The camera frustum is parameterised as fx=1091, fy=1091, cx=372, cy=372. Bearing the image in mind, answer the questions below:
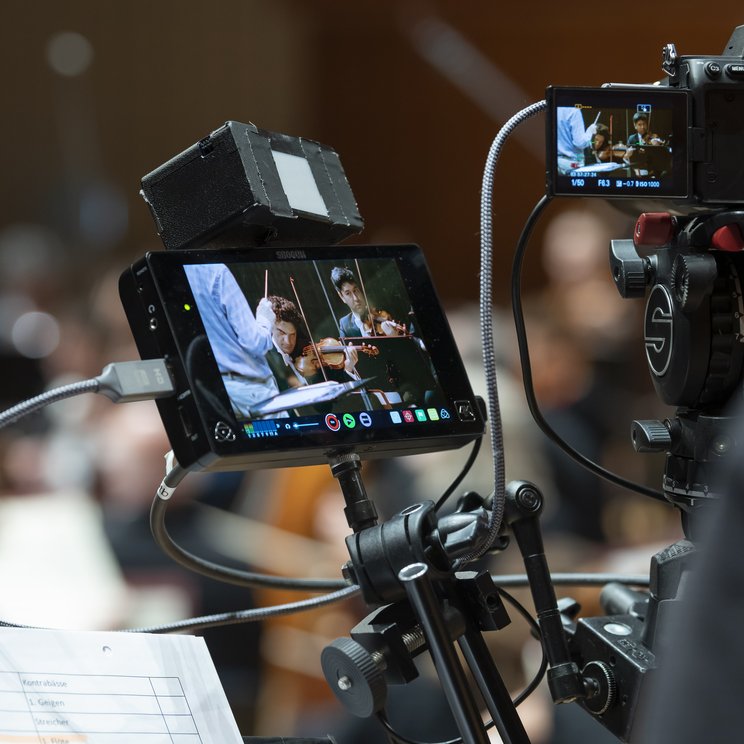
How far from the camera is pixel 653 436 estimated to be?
2.77 feet

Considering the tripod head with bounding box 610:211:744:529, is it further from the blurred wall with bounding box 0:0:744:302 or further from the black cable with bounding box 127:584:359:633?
the blurred wall with bounding box 0:0:744:302

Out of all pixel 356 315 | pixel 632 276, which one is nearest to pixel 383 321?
pixel 356 315

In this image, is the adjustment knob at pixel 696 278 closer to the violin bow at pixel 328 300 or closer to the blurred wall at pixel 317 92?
the violin bow at pixel 328 300

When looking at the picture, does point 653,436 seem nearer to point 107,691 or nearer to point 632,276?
point 632,276

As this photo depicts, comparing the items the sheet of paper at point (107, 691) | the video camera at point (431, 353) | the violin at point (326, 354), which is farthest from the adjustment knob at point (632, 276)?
the sheet of paper at point (107, 691)

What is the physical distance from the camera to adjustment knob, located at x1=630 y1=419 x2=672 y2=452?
843mm

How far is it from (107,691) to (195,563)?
171 mm

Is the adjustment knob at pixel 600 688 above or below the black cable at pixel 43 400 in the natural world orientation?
below

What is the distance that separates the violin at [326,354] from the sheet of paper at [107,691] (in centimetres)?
22

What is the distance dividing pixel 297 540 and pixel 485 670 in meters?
1.59

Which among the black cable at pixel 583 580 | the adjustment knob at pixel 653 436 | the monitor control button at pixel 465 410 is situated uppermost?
the monitor control button at pixel 465 410

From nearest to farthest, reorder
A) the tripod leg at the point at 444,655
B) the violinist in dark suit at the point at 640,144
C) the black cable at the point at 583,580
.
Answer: the tripod leg at the point at 444,655
the violinist in dark suit at the point at 640,144
the black cable at the point at 583,580

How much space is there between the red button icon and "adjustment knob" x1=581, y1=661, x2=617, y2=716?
0.88 ft

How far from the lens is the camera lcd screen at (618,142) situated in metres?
0.81
